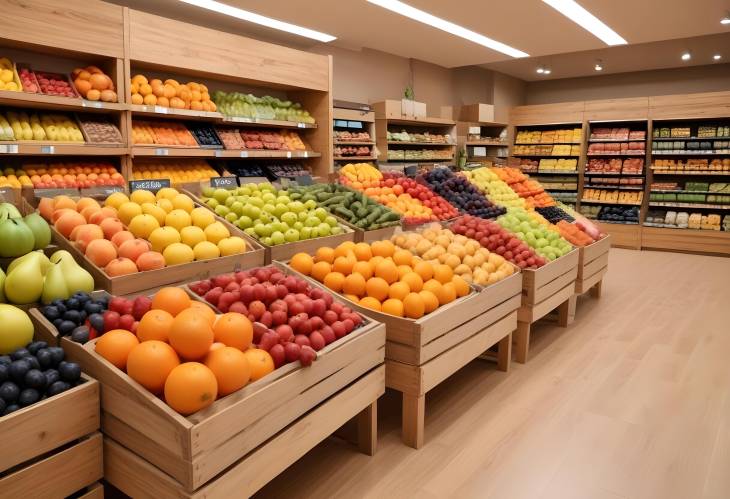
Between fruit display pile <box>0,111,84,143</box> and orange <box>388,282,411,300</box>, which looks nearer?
orange <box>388,282,411,300</box>

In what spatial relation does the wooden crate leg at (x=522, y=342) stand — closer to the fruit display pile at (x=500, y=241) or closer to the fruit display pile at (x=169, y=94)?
the fruit display pile at (x=500, y=241)

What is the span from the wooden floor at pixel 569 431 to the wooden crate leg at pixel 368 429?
0.15 ft

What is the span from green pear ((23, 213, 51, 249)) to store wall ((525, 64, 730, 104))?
41.0 ft

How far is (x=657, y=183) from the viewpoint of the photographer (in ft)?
29.9

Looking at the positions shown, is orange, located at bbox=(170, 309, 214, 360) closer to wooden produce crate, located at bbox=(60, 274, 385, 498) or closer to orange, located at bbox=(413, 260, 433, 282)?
wooden produce crate, located at bbox=(60, 274, 385, 498)

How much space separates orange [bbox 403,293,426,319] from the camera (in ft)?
8.41

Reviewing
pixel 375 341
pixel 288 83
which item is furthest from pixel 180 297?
pixel 288 83

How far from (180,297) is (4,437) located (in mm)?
700

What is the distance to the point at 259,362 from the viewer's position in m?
1.87

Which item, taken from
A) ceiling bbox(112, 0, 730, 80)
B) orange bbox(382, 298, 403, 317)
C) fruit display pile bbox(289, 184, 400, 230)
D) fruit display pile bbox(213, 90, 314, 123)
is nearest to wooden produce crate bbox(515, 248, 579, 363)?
fruit display pile bbox(289, 184, 400, 230)

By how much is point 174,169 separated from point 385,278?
3.61 m

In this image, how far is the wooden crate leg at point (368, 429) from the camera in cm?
249

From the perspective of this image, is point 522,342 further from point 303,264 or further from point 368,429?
point 303,264

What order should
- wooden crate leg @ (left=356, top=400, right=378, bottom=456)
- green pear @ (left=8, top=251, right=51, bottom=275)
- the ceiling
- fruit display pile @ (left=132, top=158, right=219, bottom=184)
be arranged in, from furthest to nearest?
1. the ceiling
2. fruit display pile @ (left=132, top=158, right=219, bottom=184)
3. wooden crate leg @ (left=356, top=400, right=378, bottom=456)
4. green pear @ (left=8, top=251, right=51, bottom=275)
